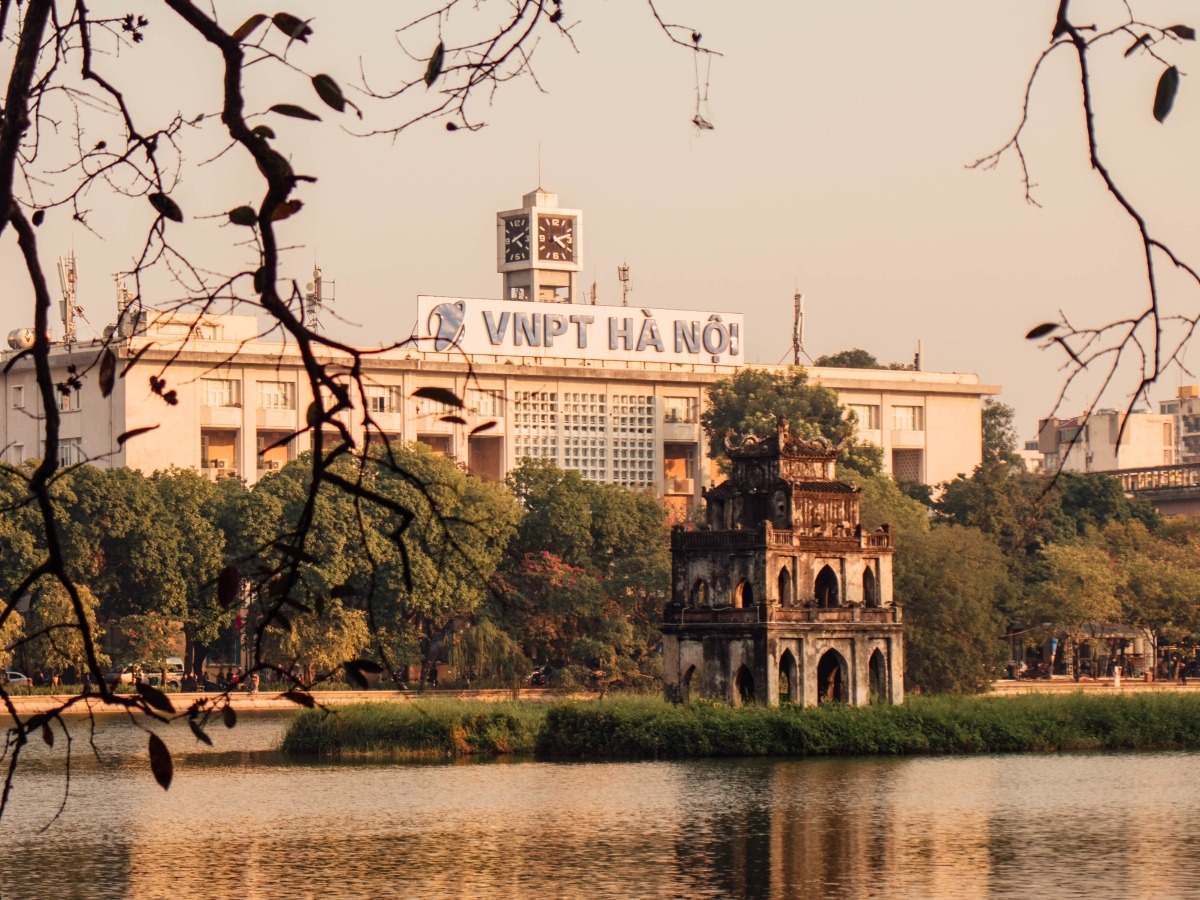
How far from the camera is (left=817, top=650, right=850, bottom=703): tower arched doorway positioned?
68.0 m

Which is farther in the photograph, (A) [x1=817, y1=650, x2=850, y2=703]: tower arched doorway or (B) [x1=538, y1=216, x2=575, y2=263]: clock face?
(B) [x1=538, y1=216, x2=575, y2=263]: clock face

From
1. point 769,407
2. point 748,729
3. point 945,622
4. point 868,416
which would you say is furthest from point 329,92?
point 868,416

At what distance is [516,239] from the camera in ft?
435

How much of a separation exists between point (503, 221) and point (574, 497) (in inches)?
1274

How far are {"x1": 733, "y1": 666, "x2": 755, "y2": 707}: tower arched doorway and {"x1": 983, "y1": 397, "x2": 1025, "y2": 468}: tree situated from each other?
3759 inches

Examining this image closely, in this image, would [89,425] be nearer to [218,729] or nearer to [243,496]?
[243,496]

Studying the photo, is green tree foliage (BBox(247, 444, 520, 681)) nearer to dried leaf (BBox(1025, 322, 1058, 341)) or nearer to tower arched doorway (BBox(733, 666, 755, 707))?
tower arched doorway (BBox(733, 666, 755, 707))

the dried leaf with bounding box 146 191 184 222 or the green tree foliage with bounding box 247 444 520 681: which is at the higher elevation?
the green tree foliage with bounding box 247 444 520 681

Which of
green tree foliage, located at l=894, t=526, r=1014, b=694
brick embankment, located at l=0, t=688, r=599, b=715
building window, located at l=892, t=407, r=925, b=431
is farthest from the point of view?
building window, located at l=892, t=407, r=925, b=431

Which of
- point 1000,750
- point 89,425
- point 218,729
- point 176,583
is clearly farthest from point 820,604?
point 89,425

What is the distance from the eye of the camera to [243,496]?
3898 inches

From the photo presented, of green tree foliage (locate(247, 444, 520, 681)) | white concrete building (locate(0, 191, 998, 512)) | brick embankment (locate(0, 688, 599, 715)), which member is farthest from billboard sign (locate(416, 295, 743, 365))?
brick embankment (locate(0, 688, 599, 715))

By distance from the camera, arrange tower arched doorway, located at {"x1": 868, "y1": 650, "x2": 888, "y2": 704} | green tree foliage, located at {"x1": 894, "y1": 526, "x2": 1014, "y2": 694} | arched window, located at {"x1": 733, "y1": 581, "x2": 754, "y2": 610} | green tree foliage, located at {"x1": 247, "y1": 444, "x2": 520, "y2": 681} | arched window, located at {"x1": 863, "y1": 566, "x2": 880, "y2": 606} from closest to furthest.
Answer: tower arched doorway, located at {"x1": 868, "y1": 650, "x2": 888, "y2": 704}, arched window, located at {"x1": 733, "y1": 581, "x2": 754, "y2": 610}, arched window, located at {"x1": 863, "y1": 566, "x2": 880, "y2": 606}, green tree foliage, located at {"x1": 894, "y1": 526, "x2": 1014, "y2": 694}, green tree foliage, located at {"x1": 247, "y1": 444, "x2": 520, "y2": 681}

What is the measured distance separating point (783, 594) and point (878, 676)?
346 cm
